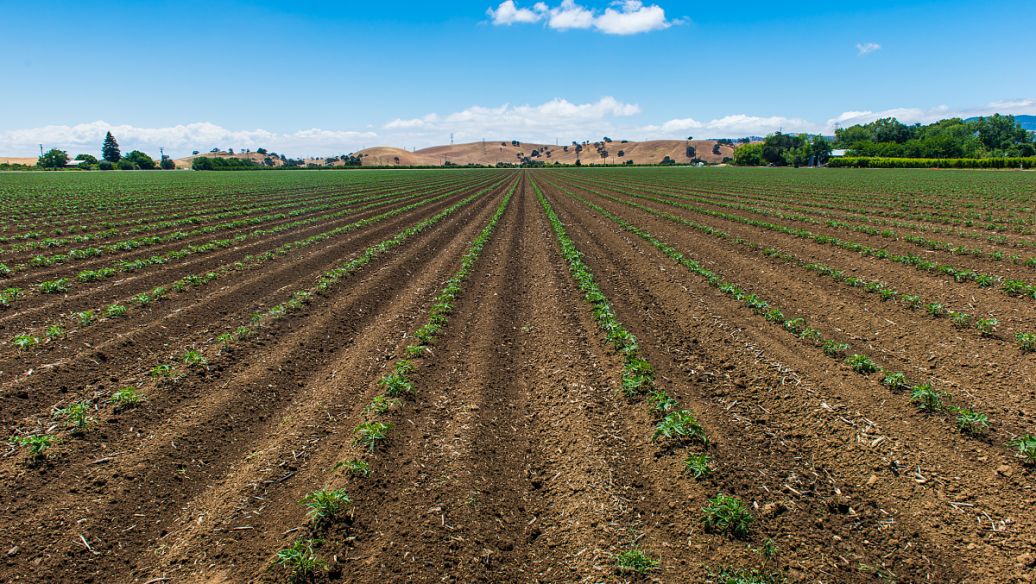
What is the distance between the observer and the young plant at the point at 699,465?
5507mm

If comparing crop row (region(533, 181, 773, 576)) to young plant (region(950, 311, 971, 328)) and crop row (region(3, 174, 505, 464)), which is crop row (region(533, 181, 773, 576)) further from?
crop row (region(3, 174, 505, 464))

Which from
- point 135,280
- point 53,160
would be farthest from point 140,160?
point 135,280

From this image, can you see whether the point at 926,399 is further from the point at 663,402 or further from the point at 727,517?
the point at 727,517

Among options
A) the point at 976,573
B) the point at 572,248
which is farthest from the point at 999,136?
the point at 976,573

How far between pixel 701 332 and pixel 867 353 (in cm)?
281

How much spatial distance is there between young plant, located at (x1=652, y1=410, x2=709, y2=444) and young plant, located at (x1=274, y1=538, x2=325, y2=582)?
4.03m

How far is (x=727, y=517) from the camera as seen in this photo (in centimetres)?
483

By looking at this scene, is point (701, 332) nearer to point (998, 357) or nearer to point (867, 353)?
point (867, 353)

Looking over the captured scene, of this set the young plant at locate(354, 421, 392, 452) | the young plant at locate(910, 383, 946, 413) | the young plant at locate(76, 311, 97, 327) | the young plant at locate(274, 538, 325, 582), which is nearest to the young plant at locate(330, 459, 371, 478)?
the young plant at locate(354, 421, 392, 452)

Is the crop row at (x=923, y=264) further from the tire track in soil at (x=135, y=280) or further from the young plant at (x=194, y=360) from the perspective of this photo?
the tire track in soil at (x=135, y=280)

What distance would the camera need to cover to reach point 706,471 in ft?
18.2

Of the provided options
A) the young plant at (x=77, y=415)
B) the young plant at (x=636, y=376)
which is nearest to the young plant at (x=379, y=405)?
the young plant at (x=636, y=376)

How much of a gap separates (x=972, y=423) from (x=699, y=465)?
3.73 meters

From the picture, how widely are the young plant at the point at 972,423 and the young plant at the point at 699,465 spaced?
3384mm
